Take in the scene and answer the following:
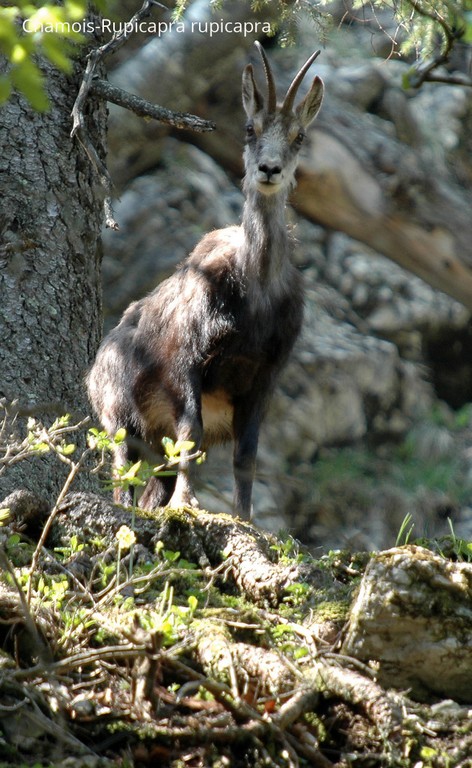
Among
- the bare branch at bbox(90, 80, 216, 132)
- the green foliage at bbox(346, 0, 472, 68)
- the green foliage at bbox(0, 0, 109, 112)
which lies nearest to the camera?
the green foliage at bbox(0, 0, 109, 112)

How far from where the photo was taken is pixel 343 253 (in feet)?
38.5

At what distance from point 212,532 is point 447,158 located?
9.60 m

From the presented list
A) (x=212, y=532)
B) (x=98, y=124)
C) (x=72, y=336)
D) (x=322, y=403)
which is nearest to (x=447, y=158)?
(x=322, y=403)

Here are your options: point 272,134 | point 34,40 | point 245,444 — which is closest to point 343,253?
point 272,134

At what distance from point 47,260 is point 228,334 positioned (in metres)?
0.99

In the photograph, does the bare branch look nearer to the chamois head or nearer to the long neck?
the chamois head

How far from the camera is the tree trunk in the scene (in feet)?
14.7

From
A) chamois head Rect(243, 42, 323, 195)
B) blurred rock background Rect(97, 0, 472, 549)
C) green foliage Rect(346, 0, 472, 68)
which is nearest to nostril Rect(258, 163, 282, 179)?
chamois head Rect(243, 42, 323, 195)

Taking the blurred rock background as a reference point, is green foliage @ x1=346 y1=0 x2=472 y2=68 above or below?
above

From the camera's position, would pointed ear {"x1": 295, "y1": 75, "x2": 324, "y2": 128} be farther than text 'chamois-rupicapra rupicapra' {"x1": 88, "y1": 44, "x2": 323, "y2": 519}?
Yes

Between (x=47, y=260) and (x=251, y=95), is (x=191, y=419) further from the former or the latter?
(x=251, y=95)

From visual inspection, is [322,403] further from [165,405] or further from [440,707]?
[440,707]

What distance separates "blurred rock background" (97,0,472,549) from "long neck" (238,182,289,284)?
2983 millimetres

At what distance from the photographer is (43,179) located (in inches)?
188
